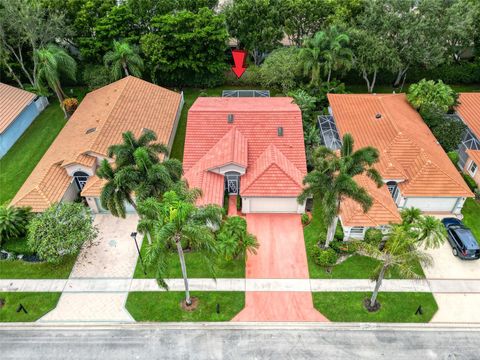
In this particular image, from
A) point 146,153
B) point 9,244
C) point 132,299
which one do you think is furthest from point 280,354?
point 9,244

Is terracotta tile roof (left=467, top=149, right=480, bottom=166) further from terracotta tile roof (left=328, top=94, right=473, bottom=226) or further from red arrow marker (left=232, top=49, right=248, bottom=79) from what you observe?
red arrow marker (left=232, top=49, right=248, bottom=79)

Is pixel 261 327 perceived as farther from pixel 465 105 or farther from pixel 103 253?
pixel 465 105

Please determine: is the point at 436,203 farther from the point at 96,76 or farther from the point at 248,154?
the point at 96,76

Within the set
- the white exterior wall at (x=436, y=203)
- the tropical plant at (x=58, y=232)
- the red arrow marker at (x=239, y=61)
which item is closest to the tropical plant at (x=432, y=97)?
the white exterior wall at (x=436, y=203)

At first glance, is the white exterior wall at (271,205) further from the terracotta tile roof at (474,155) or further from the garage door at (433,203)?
the terracotta tile roof at (474,155)

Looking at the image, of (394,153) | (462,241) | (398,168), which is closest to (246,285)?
(398,168)

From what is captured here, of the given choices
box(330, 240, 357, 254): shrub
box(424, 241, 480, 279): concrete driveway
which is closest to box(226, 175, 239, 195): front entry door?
box(330, 240, 357, 254): shrub
